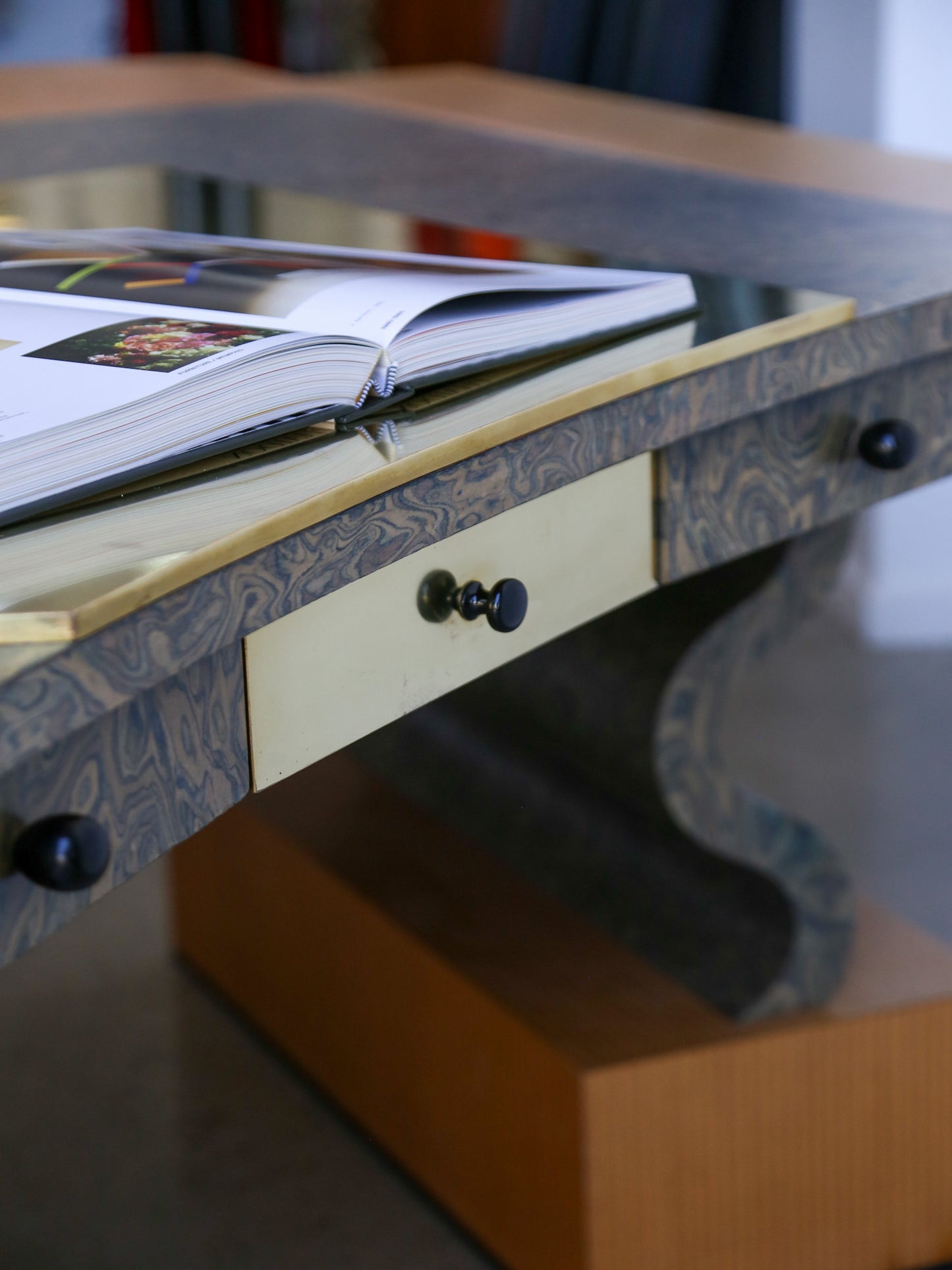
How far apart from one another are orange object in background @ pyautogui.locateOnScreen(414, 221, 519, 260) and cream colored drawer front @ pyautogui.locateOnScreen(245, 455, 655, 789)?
0.21m

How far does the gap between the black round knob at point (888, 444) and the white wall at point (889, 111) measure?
134cm

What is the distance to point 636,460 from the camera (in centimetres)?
Result: 71

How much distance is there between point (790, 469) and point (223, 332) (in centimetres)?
34

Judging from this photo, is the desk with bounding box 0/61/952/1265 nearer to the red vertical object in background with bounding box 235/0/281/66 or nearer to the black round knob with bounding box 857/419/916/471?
the black round knob with bounding box 857/419/916/471

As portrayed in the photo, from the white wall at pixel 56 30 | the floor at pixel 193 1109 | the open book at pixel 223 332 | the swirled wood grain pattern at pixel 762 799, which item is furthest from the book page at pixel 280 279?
the white wall at pixel 56 30

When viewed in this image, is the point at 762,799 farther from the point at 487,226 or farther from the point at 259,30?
the point at 259,30

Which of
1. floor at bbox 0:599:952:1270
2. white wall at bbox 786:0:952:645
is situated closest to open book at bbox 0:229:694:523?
floor at bbox 0:599:952:1270

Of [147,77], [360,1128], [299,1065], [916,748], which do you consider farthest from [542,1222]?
[147,77]

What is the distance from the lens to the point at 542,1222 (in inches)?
44.7

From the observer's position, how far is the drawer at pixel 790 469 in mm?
743

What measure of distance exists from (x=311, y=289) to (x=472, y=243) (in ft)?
0.88

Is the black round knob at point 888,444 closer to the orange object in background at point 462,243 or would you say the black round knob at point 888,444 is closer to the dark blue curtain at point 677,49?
→ the orange object in background at point 462,243

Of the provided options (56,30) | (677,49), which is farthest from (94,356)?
(56,30)

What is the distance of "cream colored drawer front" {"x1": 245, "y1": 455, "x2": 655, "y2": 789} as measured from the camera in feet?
1.81
